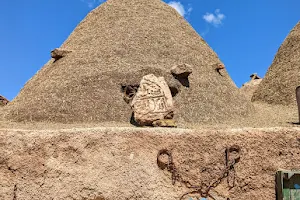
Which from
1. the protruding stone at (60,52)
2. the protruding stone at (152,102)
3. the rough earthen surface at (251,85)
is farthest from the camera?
the rough earthen surface at (251,85)

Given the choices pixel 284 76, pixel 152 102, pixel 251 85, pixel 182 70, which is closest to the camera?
pixel 152 102

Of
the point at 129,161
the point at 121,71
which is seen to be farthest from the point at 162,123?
the point at 121,71

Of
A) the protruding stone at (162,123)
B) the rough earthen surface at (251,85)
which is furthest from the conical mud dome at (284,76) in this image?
the protruding stone at (162,123)

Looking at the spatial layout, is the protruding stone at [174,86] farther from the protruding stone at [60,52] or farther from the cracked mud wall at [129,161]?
the cracked mud wall at [129,161]

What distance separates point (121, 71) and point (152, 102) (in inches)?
171

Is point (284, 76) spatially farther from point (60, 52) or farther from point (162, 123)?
point (162, 123)

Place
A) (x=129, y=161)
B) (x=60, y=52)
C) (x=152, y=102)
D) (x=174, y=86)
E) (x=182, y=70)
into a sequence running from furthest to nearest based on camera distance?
1. (x=60, y=52)
2. (x=182, y=70)
3. (x=174, y=86)
4. (x=152, y=102)
5. (x=129, y=161)

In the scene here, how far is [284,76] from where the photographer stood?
1662 centimetres

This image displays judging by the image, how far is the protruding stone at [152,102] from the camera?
796 cm

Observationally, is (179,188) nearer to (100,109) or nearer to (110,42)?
(100,109)

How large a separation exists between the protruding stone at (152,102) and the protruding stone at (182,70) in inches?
169

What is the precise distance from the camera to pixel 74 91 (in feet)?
38.7

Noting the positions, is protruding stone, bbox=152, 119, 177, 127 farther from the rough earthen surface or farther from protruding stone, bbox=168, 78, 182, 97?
the rough earthen surface

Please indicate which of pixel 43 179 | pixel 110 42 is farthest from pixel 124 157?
pixel 110 42
